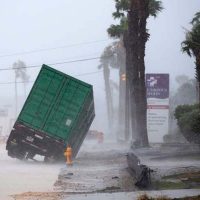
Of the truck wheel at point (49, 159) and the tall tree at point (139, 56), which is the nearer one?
the truck wheel at point (49, 159)

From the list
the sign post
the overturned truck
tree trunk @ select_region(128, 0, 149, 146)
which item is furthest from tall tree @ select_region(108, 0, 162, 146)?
the sign post

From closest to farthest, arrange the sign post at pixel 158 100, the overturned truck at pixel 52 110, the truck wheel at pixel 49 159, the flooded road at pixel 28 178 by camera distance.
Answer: the flooded road at pixel 28 178
the overturned truck at pixel 52 110
the truck wheel at pixel 49 159
the sign post at pixel 158 100

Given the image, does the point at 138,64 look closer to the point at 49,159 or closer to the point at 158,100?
the point at 49,159

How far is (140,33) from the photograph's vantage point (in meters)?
29.6

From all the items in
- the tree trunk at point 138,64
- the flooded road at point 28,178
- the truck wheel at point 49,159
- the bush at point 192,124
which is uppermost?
the tree trunk at point 138,64

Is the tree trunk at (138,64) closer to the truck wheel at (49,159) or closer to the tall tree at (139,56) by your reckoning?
the tall tree at (139,56)

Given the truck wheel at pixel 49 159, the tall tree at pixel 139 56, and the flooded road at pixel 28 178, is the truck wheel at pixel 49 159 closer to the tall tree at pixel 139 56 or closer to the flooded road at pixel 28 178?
the flooded road at pixel 28 178

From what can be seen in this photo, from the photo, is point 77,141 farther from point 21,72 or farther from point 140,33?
point 21,72

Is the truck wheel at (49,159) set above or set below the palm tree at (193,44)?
below

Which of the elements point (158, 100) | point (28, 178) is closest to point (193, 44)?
point (28, 178)

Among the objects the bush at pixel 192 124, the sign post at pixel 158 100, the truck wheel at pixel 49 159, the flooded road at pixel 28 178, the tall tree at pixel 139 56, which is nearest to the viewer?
the flooded road at pixel 28 178

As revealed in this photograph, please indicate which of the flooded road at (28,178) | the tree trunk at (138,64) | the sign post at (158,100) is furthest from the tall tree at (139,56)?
the sign post at (158,100)

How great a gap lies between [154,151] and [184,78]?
13891cm

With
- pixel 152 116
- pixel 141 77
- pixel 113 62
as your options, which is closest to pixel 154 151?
pixel 141 77
